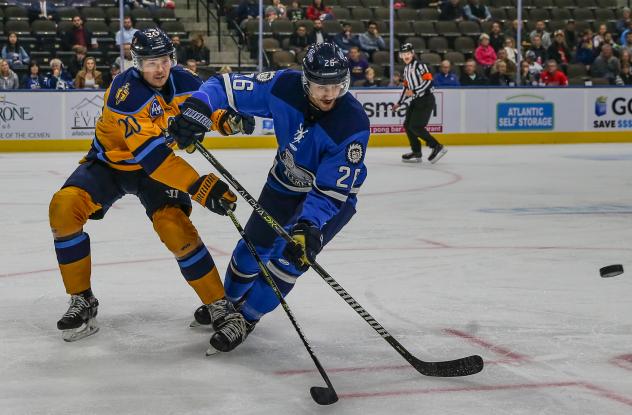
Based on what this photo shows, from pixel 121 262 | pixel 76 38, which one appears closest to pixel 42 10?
pixel 76 38

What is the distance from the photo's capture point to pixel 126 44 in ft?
41.1

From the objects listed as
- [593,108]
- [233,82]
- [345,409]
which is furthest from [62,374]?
[593,108]

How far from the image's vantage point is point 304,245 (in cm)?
308

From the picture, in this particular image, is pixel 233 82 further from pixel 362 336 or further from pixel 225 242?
pixel 225 242

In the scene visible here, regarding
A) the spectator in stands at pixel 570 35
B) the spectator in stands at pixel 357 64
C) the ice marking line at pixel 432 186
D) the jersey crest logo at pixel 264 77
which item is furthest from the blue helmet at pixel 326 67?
the spectator in stands at pixel 570 35

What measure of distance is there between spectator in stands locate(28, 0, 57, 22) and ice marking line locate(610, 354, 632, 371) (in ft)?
37.3

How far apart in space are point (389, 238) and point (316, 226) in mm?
2745

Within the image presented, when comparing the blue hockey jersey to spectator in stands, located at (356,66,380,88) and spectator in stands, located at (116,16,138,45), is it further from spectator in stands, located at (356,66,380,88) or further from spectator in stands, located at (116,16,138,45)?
spectator in stands, located at (356,66,380,88)

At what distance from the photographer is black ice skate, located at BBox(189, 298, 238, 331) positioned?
3574mm

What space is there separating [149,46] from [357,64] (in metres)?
10.4

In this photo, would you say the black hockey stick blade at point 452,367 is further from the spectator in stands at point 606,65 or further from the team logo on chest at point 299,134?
the spectator in stands at point 606,65

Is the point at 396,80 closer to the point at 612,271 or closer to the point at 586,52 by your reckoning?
the point at 586,52

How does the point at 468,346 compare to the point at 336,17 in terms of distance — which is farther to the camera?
the point at 336,17

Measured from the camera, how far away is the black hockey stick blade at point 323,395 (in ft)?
9.12
